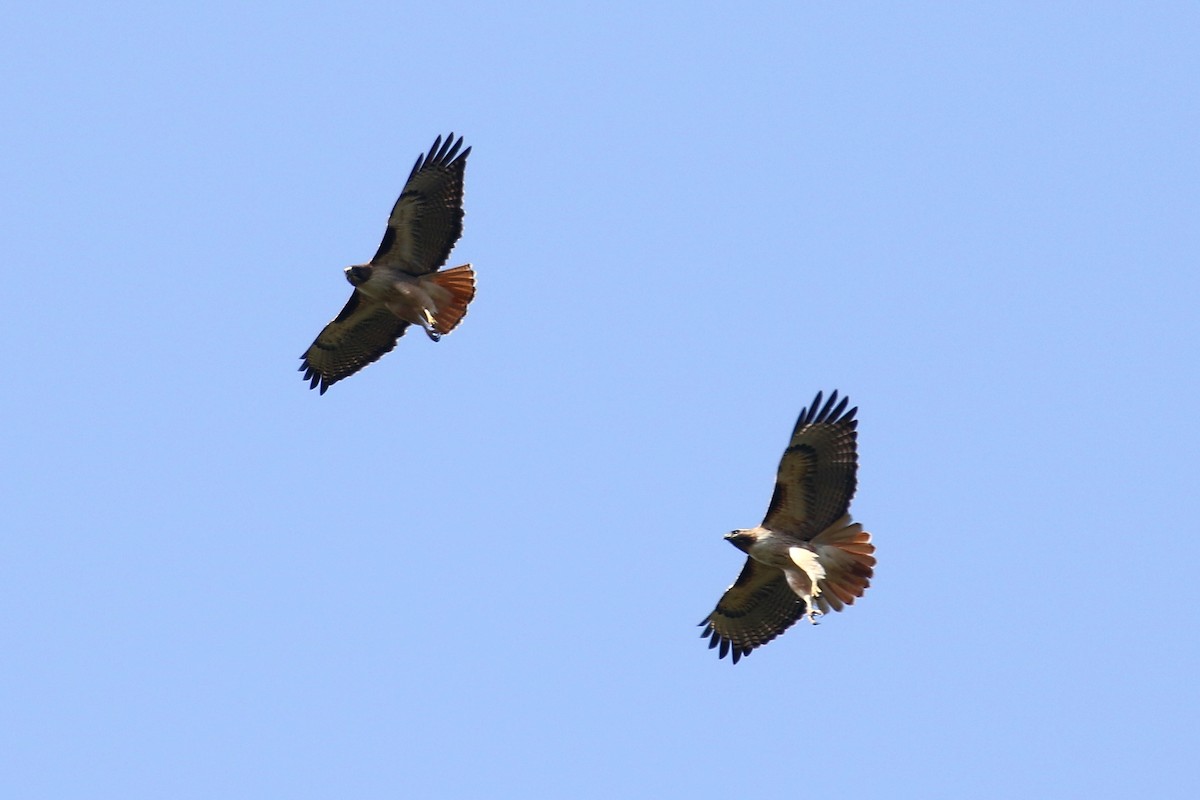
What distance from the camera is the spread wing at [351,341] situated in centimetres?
1900

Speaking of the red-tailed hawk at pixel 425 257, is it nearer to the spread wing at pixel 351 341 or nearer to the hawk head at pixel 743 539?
the spread wing at pixel 351 341

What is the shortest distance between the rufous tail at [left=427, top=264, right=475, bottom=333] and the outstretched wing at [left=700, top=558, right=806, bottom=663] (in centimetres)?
386

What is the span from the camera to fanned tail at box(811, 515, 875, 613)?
52.6ft

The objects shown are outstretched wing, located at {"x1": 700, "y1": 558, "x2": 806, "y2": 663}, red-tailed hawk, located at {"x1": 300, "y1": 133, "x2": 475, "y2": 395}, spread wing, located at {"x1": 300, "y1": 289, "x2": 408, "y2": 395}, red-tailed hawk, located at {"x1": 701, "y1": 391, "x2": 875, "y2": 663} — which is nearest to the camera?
red-tailed hawk, located at {"x1": 701, "y1": 391, "x2": 875, "y2": 663}

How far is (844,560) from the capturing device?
1609cm

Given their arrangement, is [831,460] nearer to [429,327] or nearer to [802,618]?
[802,618]

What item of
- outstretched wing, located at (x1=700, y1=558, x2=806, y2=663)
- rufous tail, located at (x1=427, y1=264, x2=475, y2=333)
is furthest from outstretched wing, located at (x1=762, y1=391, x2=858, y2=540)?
rufous tail, located at (x1=427, y1=264, x2=475, y2=333)

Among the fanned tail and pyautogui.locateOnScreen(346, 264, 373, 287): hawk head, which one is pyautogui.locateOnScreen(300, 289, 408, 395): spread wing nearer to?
pyautogui.locateOnScreen(346, 264, 373, 287): hawk head

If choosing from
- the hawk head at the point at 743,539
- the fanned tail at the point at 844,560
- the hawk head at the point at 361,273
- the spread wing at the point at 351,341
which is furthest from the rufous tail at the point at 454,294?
the fanned tail at the point at 844,560

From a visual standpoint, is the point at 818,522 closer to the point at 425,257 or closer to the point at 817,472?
the point at 817,472

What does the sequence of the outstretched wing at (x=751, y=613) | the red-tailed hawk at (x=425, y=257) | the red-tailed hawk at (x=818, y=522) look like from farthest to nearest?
the red-tailed hawk at (x=425, y=257) → the outstretched wing at (x=751, y=613) → the red-tailed hawk at (x=818, y=522)

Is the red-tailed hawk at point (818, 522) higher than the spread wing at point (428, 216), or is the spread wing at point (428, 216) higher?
the spread wing at point (428, 216)

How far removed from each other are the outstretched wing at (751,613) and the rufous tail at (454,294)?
3.86m

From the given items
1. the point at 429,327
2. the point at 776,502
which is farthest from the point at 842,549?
the point at 429,327
